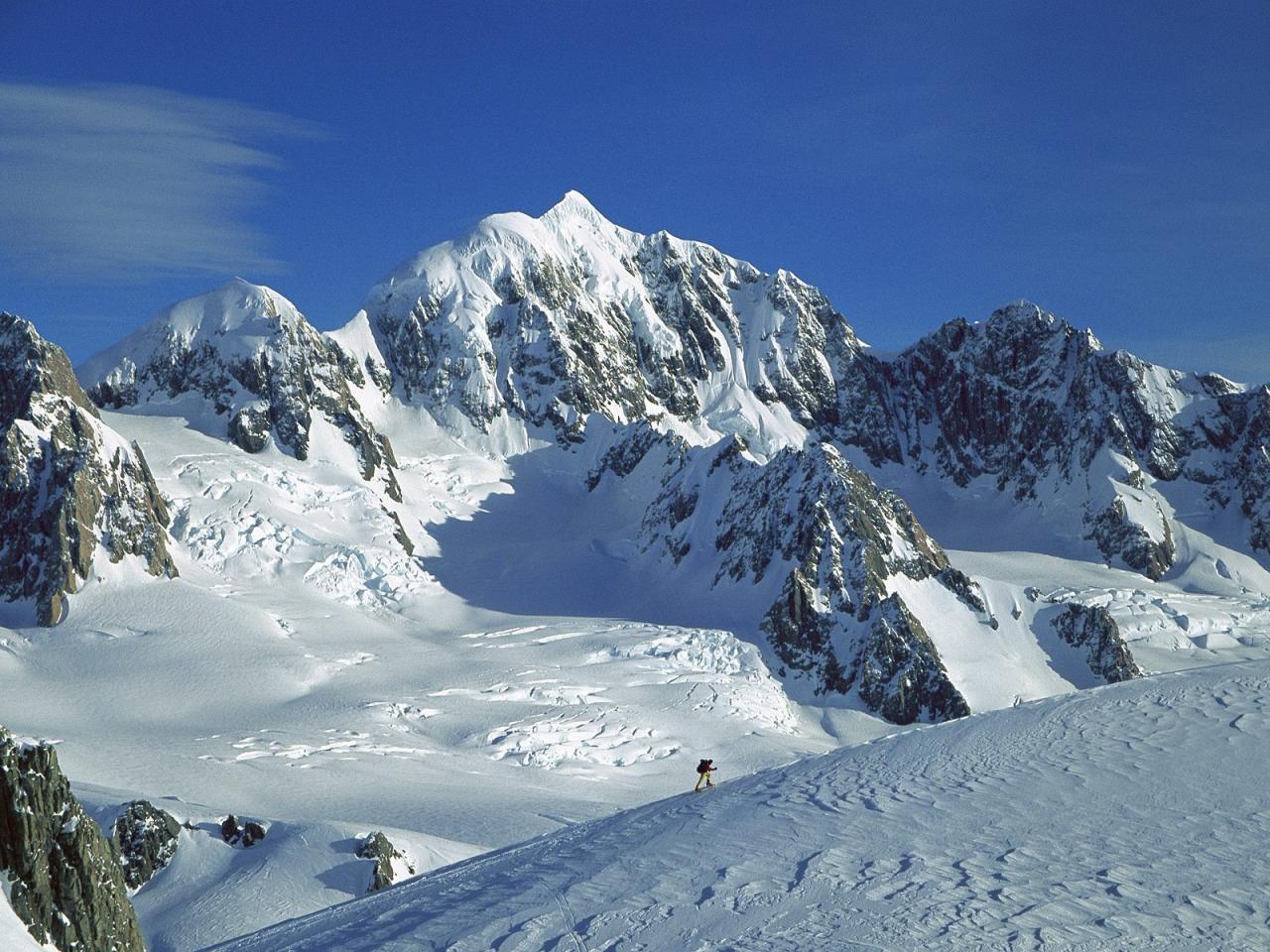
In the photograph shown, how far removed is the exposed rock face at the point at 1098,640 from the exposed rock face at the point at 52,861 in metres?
91.1

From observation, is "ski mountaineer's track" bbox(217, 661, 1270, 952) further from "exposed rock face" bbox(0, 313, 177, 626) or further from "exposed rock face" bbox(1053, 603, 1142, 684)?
"exposed rock face" bbox(1053, 603, 1142, 684)

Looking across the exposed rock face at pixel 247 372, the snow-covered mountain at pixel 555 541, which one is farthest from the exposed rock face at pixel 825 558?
the exposed rock face at pixel 247 372

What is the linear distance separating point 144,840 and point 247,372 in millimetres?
92915

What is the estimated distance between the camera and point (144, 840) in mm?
39750

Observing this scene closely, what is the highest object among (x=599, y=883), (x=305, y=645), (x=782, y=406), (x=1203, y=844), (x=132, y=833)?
(x=782, y=406)

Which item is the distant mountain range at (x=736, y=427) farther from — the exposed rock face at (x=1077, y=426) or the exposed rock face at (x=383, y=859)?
the exposed rock face at (x=383, y=859)

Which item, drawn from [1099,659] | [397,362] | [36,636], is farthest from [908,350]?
[36,636]

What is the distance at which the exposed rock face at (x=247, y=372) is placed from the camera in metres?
123

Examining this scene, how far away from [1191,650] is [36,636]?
98.6 meters

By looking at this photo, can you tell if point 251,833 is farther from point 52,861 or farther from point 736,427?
point 736,427

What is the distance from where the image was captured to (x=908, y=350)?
184625mm

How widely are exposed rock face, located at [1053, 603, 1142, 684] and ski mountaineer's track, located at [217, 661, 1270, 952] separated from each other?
76287 millimetres

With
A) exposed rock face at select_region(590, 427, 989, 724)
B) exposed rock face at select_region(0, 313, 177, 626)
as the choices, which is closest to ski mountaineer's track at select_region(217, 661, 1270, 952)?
exposed rock face at select_region(590, 427, 989, 724)

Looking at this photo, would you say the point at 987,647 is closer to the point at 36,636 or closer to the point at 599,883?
the point at 36,636
